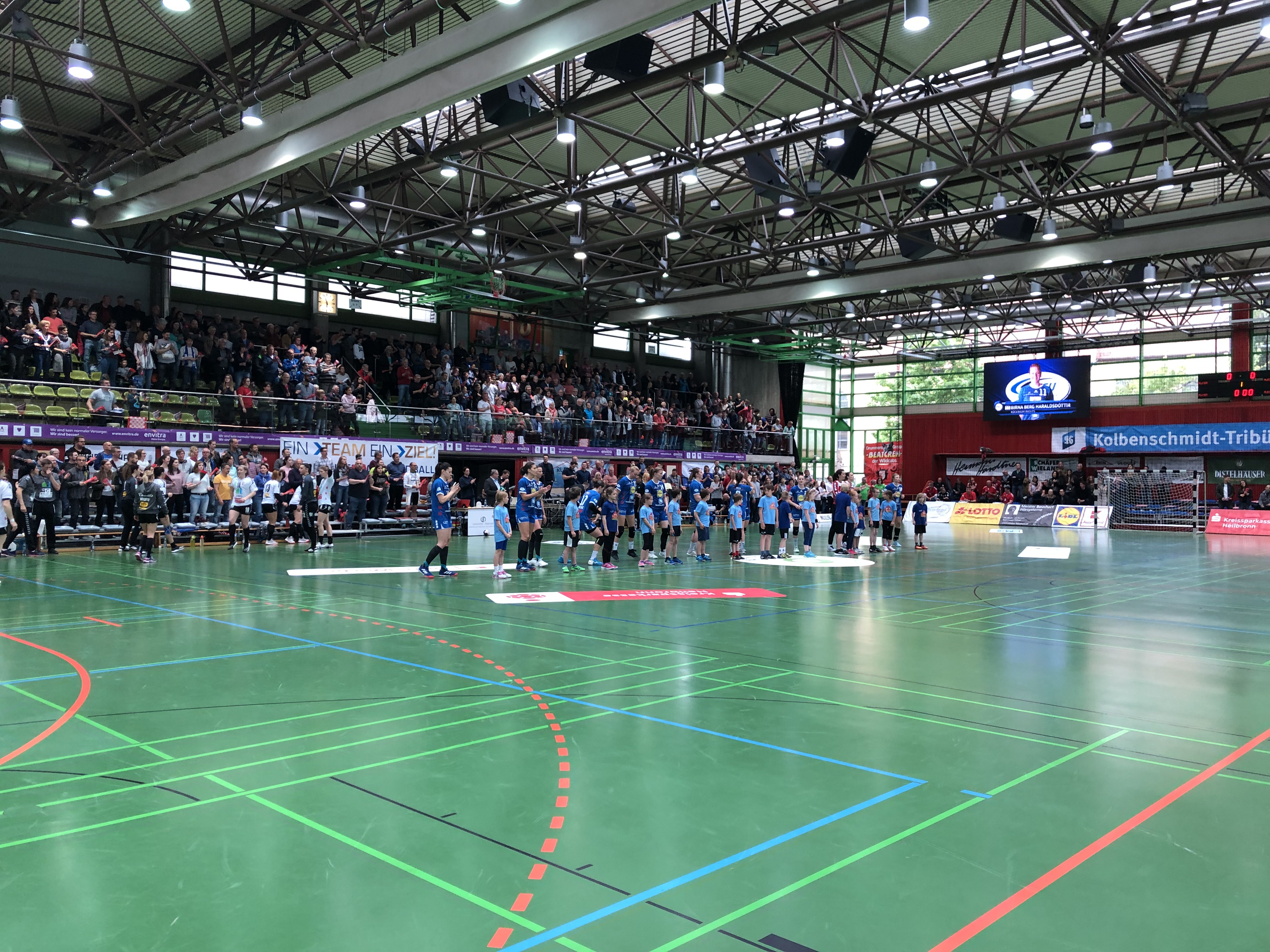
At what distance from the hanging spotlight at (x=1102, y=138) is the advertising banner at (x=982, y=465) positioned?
29451 mm

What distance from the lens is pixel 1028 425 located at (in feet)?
150

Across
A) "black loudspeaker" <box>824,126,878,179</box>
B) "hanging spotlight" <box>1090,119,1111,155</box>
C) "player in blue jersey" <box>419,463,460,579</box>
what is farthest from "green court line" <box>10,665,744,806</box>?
"hanging spotlight" <box>1090,119,1111,155</box>

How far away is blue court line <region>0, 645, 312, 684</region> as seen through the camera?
7.30 metres

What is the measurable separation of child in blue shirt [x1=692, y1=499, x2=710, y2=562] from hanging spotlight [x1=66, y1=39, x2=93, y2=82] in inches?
507

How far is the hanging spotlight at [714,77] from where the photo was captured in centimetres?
1480

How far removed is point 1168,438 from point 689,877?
45.3m

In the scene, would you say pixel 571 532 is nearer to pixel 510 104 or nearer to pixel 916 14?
pixel 510 104

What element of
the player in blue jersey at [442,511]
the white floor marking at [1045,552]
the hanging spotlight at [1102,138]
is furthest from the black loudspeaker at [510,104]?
the white floor marking at [1045,552]

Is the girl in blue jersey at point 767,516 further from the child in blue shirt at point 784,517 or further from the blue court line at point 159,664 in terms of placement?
the blue court line at point 159,664

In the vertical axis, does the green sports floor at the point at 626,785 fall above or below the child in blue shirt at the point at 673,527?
below

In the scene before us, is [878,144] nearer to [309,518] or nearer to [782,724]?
[309,518]

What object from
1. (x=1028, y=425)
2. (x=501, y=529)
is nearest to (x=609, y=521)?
(x=501, y=529)

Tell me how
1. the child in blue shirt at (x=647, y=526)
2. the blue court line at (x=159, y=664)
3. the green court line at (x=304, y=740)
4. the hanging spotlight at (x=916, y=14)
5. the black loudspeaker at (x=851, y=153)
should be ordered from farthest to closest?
the black loudspeaker at (x=851, y=153) < the child in blue shirt at (x=647, y=526) < the hanging spotlight at (x=916, y=14) < the blue court line at (x=159, y=664) < the green court line at (x=304, y=740)

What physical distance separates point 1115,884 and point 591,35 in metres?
12.0
